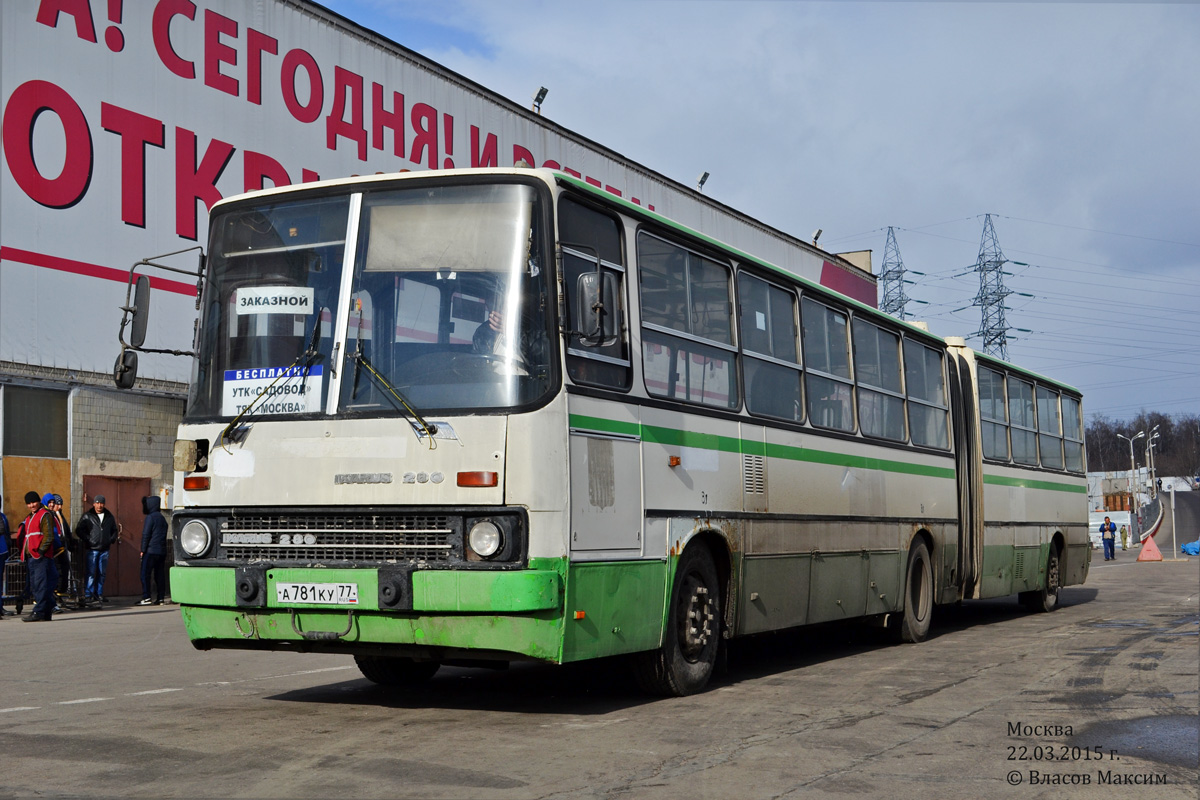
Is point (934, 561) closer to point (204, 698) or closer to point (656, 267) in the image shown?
point (656, 267)

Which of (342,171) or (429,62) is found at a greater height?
(429,62)

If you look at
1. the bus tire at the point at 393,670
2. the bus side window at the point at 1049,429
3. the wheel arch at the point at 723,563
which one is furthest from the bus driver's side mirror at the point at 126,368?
the bus side window at the point at 1049,429

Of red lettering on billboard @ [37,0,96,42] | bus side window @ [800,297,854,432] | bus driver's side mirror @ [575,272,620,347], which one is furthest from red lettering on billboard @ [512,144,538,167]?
bus driver's side mirror @ [575,272,620,347]

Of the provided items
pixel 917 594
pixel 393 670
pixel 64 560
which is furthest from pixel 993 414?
pixel 64 560

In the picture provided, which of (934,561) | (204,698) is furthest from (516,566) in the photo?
(934,561)

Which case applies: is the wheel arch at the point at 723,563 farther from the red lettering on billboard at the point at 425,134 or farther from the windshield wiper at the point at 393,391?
the red lettering on billboard at the point at 425,134

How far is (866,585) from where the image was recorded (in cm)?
1264

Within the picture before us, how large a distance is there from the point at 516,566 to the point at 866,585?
6130 millimetres

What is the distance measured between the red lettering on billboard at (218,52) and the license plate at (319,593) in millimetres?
17462

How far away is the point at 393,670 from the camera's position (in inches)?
378

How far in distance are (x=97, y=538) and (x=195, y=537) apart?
1360 cm

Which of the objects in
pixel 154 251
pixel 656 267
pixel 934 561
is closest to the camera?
pixel 656 267

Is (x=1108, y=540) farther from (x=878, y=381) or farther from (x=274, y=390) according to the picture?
(x=274, y=390)

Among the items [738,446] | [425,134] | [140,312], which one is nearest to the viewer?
[140,312]
